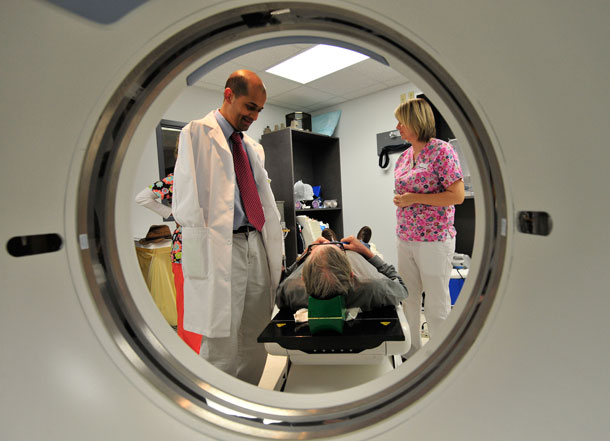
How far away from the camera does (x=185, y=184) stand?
1232mm

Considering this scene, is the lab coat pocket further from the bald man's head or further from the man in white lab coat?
the bald man's head

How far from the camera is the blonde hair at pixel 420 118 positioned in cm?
150

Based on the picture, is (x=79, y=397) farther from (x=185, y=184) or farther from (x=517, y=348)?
(x=185, y=184)

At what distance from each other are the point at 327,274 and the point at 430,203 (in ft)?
1.88

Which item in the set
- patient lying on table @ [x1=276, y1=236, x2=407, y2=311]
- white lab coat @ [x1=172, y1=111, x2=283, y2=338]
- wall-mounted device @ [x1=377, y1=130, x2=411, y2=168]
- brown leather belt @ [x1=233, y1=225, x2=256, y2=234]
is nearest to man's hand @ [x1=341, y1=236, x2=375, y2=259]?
patient lying on table @ [x1=276, y1=236, x2=407, y2=311]

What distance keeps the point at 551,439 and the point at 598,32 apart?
400 millimetres

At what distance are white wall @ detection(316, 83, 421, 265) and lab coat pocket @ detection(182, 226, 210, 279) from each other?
8.66 ft

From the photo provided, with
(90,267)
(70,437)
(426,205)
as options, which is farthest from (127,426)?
(426,205)

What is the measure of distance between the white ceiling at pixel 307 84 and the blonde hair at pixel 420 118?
133cm

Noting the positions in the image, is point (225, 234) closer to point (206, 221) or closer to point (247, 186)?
point (206, 221)

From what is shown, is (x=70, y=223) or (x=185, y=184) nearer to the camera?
(x=70, y=223)

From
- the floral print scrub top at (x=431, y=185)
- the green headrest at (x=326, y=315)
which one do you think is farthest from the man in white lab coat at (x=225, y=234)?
the floral print scrub top at (x=431, y=185)

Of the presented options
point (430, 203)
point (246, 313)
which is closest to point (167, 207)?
point (246, 313)

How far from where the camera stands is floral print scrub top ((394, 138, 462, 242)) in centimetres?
148
